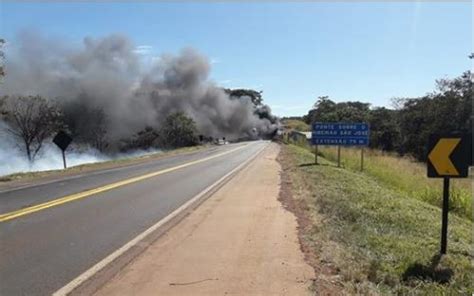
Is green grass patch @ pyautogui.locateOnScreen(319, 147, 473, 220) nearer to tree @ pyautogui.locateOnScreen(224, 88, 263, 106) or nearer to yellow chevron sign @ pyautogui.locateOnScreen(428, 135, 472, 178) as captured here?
yellow chevron sign @ pyautogui.locateOnScreen(428, 135, 472, 178)

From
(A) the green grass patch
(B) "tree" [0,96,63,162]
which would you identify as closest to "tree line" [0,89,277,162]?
(B) "tree" [0,96,63,162]

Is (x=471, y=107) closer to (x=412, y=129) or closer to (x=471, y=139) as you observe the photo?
(x=412, y=129)

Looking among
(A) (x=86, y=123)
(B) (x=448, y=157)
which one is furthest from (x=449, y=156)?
(A) (x=86, y=123)

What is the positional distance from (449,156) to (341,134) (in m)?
21.7

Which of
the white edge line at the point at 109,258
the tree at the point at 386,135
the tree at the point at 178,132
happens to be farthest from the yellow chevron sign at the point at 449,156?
the tree at the point at 178,132

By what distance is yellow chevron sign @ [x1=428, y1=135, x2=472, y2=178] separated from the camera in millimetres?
7371

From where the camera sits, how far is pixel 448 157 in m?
7.45

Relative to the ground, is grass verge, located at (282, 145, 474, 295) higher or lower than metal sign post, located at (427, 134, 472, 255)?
lower

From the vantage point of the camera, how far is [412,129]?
6675 cm

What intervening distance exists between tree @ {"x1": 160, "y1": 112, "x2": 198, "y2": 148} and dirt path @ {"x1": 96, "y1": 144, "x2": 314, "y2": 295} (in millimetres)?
67860

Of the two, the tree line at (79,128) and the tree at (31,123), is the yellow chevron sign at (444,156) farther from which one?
the tree at (31,123)

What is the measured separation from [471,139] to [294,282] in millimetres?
3016

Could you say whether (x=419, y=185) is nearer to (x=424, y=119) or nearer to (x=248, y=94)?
(x=424, y=119)

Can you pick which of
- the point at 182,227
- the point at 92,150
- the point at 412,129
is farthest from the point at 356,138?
the point at 92,150
